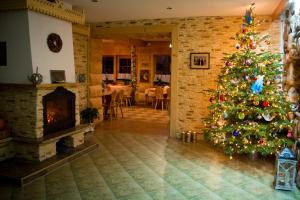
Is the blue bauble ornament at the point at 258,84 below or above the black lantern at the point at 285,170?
above

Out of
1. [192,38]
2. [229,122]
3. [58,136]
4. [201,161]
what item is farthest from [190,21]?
[58,136]

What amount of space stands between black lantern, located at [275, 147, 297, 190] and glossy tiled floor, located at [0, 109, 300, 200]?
0.11 meters

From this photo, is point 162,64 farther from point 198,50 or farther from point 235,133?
point 235,133

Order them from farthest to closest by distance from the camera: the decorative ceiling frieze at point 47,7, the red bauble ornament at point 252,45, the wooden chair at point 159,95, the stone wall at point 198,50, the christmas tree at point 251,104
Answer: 1. the wooden chair at point 159,95
2. the stone wall at point 198,50
3. the red bauble ornament at point 252,45
4. the christmas tree at point 251,104
5. the decorative ceiling frieze at point 47,7

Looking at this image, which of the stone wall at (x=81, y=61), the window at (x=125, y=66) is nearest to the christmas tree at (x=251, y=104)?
the stone wall at (x=81, y=61)

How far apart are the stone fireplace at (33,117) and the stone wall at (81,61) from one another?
2.12 m

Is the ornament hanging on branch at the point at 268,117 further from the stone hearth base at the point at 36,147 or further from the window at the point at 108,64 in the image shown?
the window at the point at 108,64

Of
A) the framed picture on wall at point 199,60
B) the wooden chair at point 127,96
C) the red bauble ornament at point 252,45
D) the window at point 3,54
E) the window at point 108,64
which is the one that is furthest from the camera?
the window at point 108,64

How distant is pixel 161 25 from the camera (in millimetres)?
6555

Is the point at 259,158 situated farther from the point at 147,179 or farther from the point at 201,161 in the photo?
the point at 147,179

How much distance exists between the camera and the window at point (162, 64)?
12398mm

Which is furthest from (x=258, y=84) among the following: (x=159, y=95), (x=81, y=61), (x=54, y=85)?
(x=159, y=95)

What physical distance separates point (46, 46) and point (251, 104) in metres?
3.67

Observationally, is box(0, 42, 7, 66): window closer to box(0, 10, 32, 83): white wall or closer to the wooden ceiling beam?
box(0, 10, 32, 83): white wall
